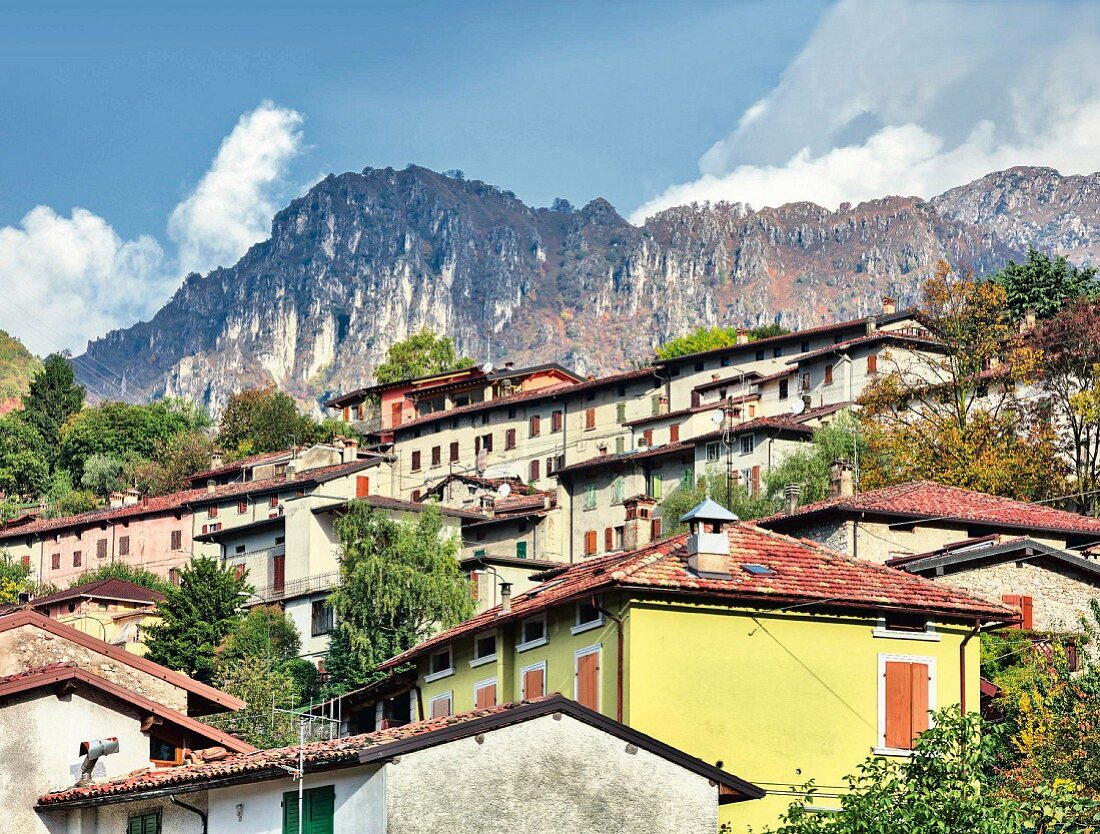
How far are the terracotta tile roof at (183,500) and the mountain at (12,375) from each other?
8106 centimetres

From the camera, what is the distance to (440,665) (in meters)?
36.0

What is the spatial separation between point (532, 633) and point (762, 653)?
476cm

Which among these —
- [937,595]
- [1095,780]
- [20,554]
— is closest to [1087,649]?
[937,595]

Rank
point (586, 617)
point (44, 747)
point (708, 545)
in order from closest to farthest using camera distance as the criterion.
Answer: point (44, 747), point (708, 545), point (586, 617)

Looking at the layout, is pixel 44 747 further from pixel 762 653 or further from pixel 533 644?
pixel 762 653

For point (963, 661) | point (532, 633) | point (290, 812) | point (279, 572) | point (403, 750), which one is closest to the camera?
point (403, 750)

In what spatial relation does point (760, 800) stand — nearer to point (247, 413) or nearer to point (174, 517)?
point (174, 517)

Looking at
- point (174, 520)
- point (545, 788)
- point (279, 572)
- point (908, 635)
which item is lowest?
point (545, 788)

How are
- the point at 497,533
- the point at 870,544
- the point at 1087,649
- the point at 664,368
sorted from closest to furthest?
the point at 1087,649
the point at 870,544
the point at 497,533
the point at 664,368

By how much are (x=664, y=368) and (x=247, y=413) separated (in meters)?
40.3

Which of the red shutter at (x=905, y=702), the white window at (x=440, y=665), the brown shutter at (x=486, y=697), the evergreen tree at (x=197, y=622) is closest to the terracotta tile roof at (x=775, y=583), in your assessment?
the red shutter at (x=905, y=702)

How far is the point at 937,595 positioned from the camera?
3072 centimetres

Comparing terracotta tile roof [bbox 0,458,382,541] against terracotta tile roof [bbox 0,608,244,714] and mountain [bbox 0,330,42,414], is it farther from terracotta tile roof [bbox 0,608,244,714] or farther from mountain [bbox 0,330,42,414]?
mountain [bbox 0,330,42,414]

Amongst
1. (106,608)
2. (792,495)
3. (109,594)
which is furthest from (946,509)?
(109,594)
